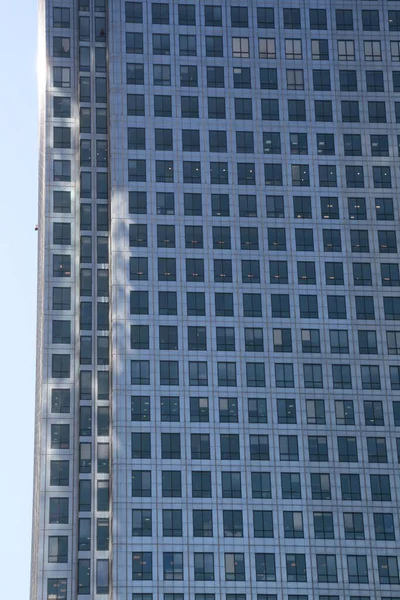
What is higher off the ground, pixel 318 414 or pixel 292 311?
pixel 292 311

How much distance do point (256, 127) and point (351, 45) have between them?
15.5 m

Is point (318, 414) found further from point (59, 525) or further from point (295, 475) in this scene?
point (59, 525)

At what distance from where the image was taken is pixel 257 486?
155375 millimetres

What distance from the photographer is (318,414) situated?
159375mm

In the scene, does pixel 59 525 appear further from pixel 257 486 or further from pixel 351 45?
pixel 351 45

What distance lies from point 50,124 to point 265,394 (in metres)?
40.3

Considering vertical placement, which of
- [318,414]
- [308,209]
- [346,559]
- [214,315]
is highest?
[308,209]

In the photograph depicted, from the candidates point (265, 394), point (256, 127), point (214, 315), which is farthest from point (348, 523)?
point (256, 127)

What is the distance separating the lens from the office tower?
154 metres

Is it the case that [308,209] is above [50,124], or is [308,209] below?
below

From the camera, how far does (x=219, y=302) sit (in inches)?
6388

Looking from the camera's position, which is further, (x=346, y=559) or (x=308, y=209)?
(x=308, y=209)

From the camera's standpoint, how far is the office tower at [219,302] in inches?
6058

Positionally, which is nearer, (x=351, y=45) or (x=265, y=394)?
(x=265, y=394)
